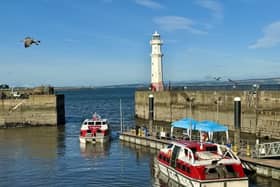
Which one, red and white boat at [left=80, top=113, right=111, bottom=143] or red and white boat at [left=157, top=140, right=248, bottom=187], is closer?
red and white boat at [left=157, top=140, right=248, bottom=187]

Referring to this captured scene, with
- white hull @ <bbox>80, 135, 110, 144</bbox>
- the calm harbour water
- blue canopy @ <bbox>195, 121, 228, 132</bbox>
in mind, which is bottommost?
the calm harbour water

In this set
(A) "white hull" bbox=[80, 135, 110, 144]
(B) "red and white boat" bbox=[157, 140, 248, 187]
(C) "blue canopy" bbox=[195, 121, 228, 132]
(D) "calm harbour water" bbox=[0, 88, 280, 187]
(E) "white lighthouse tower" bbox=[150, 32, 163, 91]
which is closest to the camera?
(B) "red and white boat" bbox=[157, 140, 248, 187]

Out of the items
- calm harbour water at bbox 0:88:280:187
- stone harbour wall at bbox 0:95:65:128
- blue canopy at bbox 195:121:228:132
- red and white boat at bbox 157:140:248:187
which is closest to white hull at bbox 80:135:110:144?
calm harbour water at bbox 0:88:280:187

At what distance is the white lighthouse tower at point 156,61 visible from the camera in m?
70.8

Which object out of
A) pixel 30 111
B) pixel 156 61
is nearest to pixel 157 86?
pixel 156 61

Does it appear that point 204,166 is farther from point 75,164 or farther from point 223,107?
point 223,107

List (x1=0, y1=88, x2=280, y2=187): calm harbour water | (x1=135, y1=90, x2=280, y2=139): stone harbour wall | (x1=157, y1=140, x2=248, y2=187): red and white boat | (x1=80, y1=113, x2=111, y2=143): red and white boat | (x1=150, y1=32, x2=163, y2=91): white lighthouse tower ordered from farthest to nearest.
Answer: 1. (x1=150, y1=32, x2=163, y2=91): white lighthouse tower
2. (x1=80, y1=113, x2=111, y2=143): red and white boat
3. (x1=135, y1=90, x2=280, y2=139): stone harbour wall
4. (x1=0, y1=88, x2=280, y2=187): calm harbour water
5. (x1=157, y1=140, x2=248, y2=187): red and white boat

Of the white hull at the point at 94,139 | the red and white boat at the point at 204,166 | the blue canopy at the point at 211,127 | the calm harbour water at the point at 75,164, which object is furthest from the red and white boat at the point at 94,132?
the red and white boat at the point at 204,166

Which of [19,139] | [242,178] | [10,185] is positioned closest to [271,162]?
[242,178]

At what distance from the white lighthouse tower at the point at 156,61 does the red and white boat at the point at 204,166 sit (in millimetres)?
44187

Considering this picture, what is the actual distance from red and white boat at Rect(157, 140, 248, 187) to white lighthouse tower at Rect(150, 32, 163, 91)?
44187mm

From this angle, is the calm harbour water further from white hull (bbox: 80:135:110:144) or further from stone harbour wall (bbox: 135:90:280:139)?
stone harbour wall (bbox: 135:90:280:139)

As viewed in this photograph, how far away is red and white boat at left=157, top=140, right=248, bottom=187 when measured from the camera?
22.6m

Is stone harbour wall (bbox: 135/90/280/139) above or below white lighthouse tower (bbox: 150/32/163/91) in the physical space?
Answer: below
